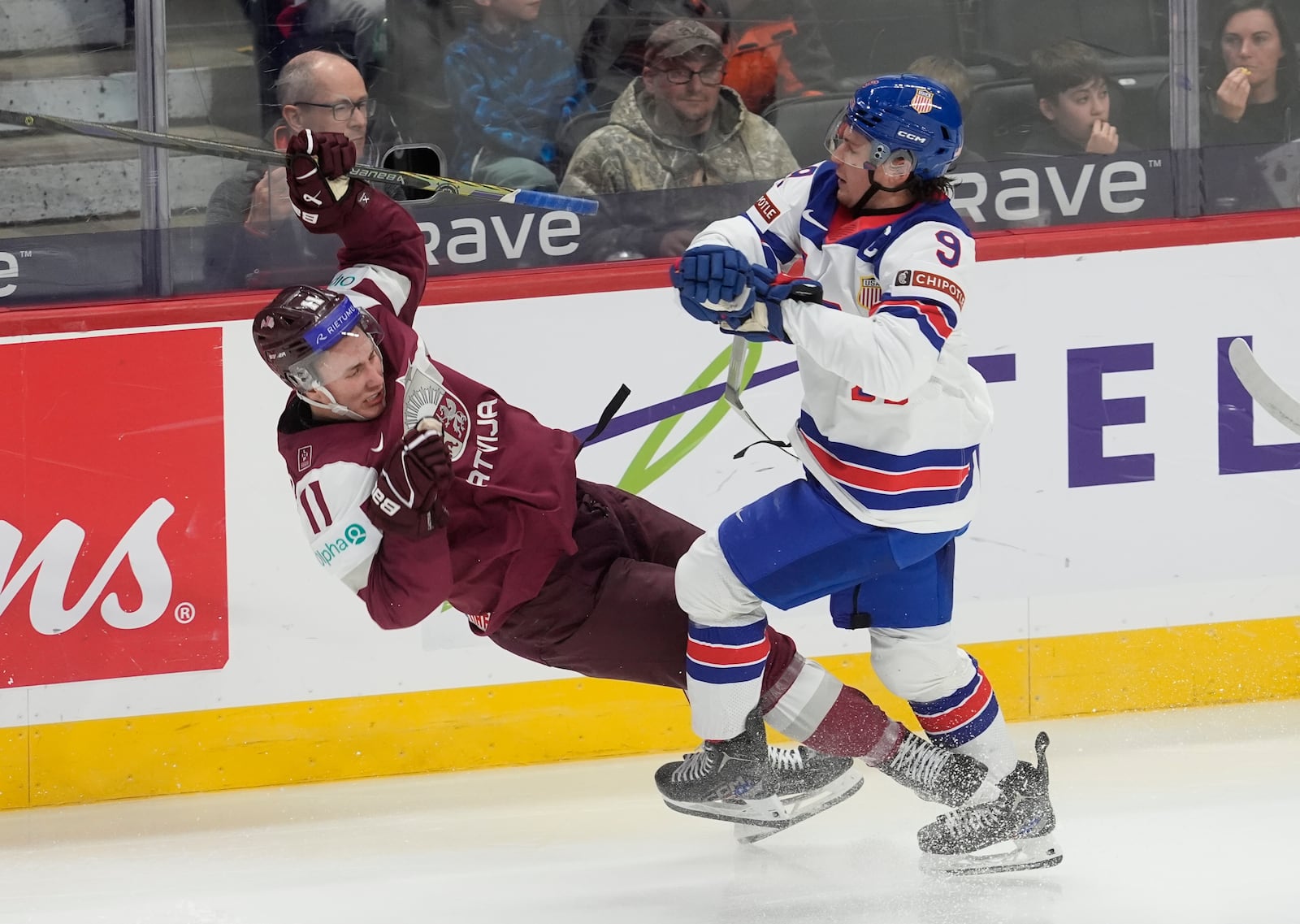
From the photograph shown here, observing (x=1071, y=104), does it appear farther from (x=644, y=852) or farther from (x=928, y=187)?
(x=644, y=852)

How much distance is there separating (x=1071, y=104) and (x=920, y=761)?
1.74 metres

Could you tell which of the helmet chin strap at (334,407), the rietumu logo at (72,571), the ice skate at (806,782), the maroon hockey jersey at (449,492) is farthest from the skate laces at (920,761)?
the rietumu logo at (72,571)

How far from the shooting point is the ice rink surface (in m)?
2.86

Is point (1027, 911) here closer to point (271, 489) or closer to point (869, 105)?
point (869, 105)

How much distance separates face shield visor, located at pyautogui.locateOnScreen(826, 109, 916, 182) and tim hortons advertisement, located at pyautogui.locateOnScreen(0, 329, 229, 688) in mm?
1602

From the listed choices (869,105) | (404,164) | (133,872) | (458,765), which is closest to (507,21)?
(404,164)

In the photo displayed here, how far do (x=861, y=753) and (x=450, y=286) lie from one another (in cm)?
141

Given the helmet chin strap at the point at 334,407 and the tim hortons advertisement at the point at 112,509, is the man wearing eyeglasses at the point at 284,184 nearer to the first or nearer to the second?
the tim hortons advertisement at the point at 112,509

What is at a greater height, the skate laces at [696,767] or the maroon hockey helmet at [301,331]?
the maroon hockey helmet at [301,331]

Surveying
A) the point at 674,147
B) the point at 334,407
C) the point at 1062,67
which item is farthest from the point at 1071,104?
the point at 334,407

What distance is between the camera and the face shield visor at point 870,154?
8.28 ft

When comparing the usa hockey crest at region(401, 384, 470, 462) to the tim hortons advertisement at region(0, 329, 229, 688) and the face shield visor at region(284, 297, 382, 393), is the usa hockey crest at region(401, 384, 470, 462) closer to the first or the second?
the face shield visor at region(284, 297, 382, 393)

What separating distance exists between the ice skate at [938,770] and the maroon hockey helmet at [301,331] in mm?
1239

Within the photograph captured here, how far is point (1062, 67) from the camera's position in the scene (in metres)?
3.81
